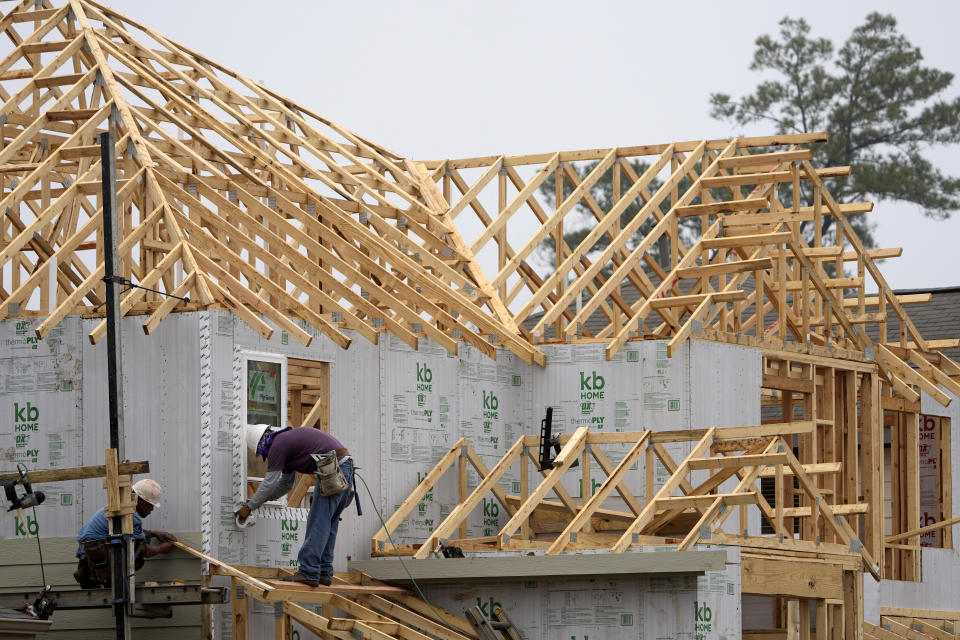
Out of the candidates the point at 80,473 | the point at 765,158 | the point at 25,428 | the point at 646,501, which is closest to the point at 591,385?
the point at 646,501

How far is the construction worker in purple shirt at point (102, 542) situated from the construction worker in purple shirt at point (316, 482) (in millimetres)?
1052

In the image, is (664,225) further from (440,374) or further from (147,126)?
(147,126)

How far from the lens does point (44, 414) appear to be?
17047 mm

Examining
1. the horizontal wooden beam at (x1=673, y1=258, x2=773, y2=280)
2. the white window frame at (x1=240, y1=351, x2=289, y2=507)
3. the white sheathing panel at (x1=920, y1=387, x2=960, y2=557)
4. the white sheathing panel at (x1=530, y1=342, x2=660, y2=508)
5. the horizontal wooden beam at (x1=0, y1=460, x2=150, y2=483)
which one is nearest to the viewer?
the horizontal wooden beam at (x1=0, y1=460, x2=150, y2=483)

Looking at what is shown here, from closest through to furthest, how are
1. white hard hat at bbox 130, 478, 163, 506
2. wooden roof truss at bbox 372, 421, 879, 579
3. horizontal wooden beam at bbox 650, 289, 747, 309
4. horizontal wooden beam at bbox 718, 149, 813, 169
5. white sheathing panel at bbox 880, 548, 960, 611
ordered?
white hard hat at bbox 130, 478, 163, 506 < wooden roof truss at bbox 372, 421, 879, 579 < horizontal wooden beam at bbox 650, 289, 747, 309 < horizontal wooden beam at bbox 718, 149, 813, 169 < white sheathing panel at bbox 880, 548, 960, 611

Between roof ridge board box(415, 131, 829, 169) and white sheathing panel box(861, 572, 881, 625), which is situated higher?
roof ridge board box(415, 131, 829, 169)

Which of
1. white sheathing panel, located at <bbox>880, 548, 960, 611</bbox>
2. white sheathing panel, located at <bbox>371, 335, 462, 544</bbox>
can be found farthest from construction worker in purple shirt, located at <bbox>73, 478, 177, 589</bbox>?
white sheathing panel, located at <bbox>880, 548, 960, 611</bbox>

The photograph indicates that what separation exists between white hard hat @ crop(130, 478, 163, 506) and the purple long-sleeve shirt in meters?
1.10

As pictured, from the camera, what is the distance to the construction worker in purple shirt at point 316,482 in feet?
53.6

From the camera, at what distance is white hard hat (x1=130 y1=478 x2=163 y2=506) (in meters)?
15.8

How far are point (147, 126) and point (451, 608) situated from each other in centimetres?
670

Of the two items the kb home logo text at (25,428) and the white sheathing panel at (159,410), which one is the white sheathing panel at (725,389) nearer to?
the white sheathing panel at (159,410)

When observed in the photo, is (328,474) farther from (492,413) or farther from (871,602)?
(871,602)

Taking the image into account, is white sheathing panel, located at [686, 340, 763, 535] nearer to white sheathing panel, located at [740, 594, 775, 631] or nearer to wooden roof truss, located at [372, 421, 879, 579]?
wooden roof truss, located at [372, 421, 879, 579]
